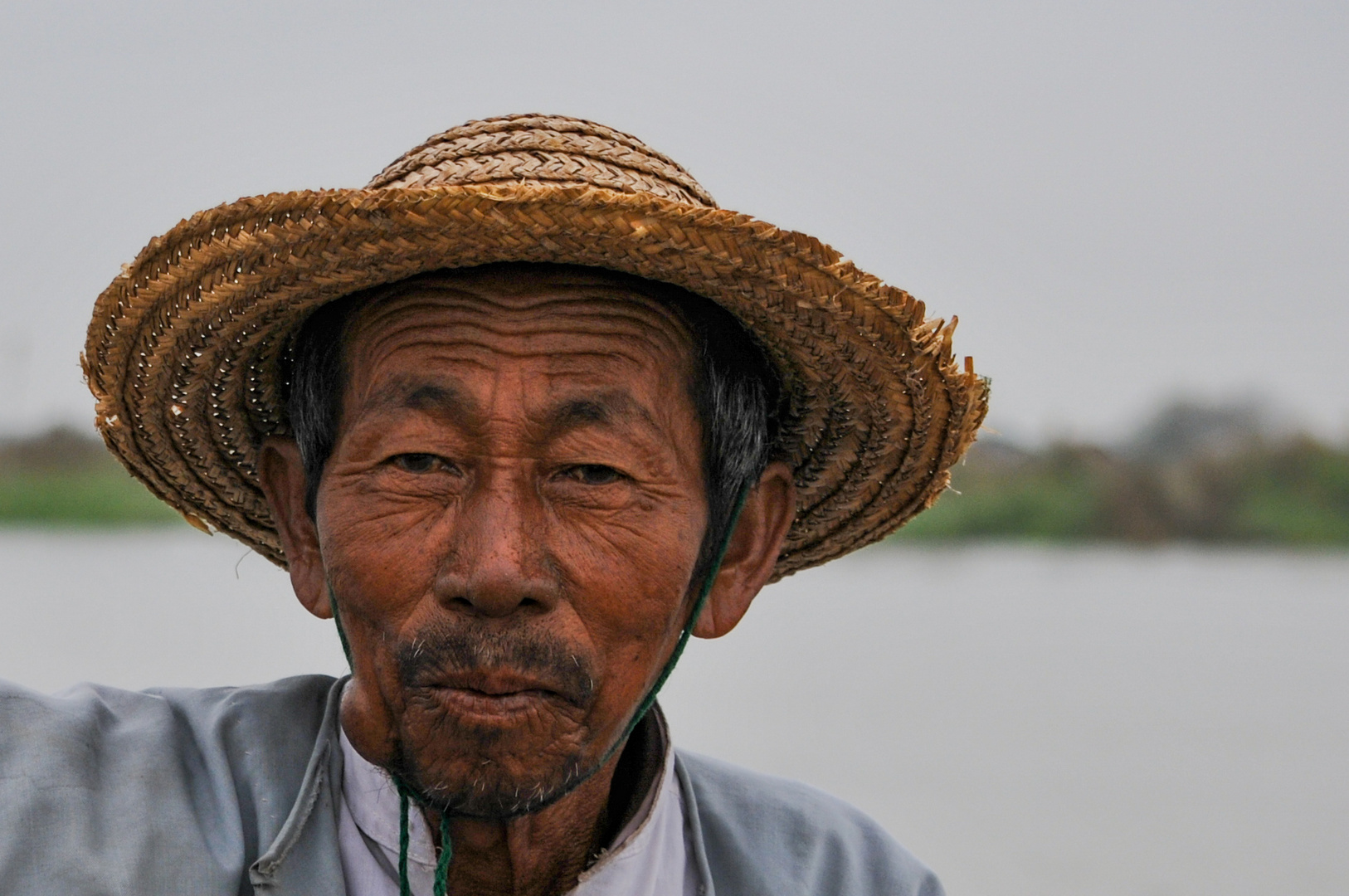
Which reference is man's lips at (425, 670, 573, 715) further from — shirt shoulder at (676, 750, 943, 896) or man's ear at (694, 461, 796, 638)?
shirt shoulder at (676, 750, 943, 896)

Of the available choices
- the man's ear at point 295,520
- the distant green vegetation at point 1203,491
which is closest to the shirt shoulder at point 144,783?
the man's ear at point 295,520

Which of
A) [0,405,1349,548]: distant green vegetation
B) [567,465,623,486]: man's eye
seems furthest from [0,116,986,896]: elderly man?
[0,405,1349,548]: distant green vegetation

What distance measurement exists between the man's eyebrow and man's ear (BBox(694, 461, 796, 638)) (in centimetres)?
34

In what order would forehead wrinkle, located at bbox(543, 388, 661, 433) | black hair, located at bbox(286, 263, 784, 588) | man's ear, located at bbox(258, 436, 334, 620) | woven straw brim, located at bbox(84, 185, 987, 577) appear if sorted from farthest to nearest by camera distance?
man's ear, located at bbox(258, 436, 334, 620) < black hair, located at bbox(286, 263, 784, 588) < forehead wrinkle, located at bbox(543, 388, 661, 433) < woven straw brim, located at bbox(84, 185, 987, 577)

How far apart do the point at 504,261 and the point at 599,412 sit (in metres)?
0.25

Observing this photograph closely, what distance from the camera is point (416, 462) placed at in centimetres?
179

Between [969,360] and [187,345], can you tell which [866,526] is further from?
[187,345]

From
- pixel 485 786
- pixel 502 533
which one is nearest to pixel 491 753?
pixel 485 786

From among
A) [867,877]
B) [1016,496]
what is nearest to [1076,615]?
[1016,496]

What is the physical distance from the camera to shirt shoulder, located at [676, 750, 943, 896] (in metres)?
2.29

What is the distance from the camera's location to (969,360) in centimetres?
200

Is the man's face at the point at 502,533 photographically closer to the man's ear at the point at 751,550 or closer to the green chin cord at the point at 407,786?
the green chin cord at the point at 407,786

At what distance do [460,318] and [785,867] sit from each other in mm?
1181

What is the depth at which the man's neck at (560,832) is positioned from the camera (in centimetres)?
200
